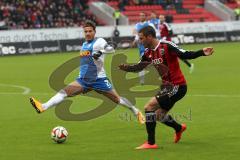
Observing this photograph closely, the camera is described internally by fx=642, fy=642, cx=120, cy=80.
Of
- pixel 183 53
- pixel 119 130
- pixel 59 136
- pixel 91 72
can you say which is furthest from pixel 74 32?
pixel 183 53

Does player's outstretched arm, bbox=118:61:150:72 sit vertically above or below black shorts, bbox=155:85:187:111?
above

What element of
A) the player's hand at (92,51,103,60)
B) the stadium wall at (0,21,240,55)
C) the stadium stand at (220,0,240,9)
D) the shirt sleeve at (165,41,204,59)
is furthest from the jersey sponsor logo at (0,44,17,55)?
the shirt sleeve at (165,41,204,59)

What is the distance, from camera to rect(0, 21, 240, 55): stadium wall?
40688 millimetres

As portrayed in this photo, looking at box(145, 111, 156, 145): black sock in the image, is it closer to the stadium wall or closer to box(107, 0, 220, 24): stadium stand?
the stadium wall

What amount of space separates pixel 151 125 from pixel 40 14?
37510 mm

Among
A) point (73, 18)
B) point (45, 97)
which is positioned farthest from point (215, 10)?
point (45, 97)

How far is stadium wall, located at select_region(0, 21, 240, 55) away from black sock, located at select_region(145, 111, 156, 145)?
1036 inches

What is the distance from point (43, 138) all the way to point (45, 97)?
7.19 m

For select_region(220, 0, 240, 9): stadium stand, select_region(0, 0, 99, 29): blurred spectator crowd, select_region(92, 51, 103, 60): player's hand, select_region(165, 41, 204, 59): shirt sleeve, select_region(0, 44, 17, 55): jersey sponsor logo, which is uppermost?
select_region(165, 41, 204, 59): shirt sleeve

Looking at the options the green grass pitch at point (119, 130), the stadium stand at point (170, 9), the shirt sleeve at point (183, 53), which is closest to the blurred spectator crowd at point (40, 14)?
the stadium stand at point (170, 9)

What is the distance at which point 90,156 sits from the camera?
34.0ft

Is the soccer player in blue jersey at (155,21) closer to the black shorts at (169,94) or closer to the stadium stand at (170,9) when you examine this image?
the black shorts at (169,94)

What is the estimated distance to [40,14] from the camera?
4741 centimetres

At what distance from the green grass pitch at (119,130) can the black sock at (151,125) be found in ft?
0.74
